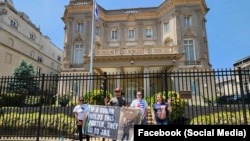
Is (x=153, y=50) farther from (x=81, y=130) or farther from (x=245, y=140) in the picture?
(x=245, y=140)

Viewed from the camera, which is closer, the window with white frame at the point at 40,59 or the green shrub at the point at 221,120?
the green shrub at the point at 221,120

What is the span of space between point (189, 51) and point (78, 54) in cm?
1373

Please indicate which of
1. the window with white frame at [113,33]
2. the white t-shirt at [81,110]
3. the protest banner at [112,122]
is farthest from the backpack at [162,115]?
the window with white frame at [113,33]

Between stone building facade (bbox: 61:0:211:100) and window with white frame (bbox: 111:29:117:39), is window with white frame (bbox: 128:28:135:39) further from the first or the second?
window with white frame (bbox: 111:29:117:39)

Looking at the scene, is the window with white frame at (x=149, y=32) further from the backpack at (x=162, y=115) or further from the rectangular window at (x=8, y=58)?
the backpack at (x=162, y=115)

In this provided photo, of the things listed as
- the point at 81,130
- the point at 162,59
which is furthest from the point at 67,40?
the point at 81,130

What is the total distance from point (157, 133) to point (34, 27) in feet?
132

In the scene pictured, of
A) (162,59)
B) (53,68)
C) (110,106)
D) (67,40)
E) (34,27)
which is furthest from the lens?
(53,68)

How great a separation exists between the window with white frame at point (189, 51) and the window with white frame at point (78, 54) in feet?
42.2

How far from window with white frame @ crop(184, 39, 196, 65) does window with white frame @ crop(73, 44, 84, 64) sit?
42.2ft

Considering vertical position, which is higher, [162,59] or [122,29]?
[122,29]

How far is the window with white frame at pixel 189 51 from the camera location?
2648 centimetres

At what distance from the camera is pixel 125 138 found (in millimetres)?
6844

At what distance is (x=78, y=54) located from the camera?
2919 centimetres
